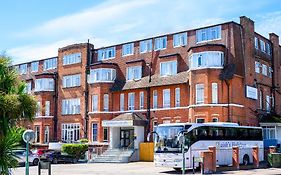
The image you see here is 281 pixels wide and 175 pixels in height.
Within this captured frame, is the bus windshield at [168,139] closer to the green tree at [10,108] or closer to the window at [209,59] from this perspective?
the window at [209,59]

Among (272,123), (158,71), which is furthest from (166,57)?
(272,123)

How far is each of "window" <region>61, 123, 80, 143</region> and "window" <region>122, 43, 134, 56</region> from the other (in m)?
10.6

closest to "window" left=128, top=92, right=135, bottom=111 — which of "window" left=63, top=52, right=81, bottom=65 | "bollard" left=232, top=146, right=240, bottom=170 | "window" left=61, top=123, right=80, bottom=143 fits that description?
"window" left=61, top=123, right=80, bottom=143

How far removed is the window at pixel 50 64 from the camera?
196ft

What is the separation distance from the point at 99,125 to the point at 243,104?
54.0 ft

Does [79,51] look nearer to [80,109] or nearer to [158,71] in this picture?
[80,109]

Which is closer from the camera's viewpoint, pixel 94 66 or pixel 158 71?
pixel 158 71

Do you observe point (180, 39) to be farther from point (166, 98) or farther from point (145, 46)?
point (166, 98)

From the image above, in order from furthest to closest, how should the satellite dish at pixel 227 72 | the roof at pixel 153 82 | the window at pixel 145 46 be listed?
1. the window at pixel 145 46
2. the roof at pixel 153 82
3. the satellite dish at pixel 227 72

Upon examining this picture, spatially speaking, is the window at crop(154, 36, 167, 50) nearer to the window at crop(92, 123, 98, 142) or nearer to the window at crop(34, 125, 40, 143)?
the window at crop(92, 123, 98, 142)

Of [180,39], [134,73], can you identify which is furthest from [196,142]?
[134,73]

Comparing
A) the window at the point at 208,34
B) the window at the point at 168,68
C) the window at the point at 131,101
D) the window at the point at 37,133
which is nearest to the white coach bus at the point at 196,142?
the window at the point at 208,34

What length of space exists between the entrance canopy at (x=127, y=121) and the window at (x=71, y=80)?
897cm

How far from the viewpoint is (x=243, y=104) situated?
43500 millimetres
